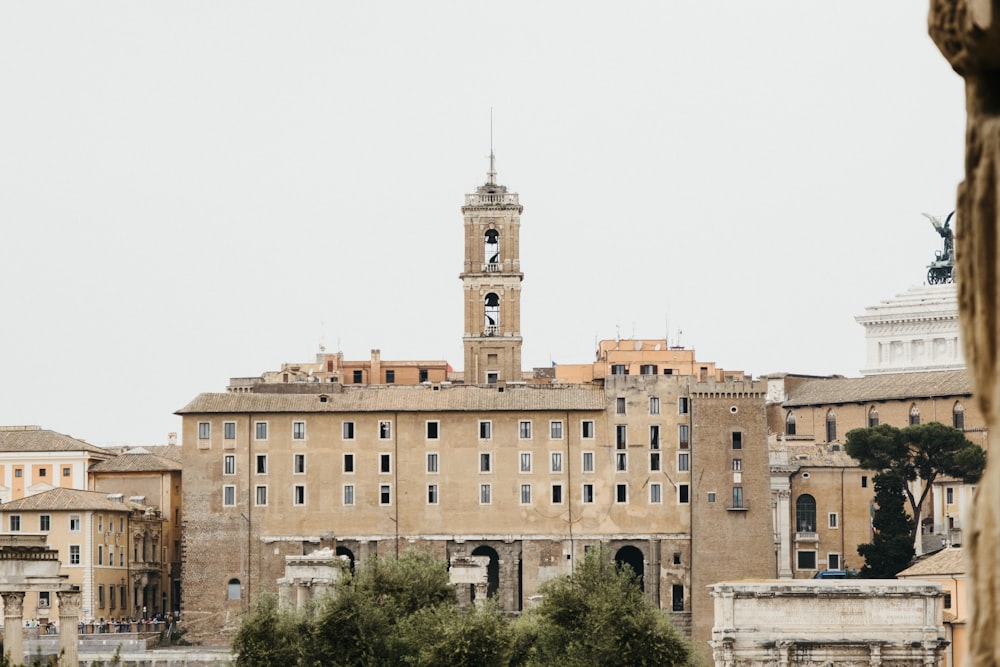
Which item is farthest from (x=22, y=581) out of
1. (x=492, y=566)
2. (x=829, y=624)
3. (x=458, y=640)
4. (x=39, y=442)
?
(x=39, y=442)

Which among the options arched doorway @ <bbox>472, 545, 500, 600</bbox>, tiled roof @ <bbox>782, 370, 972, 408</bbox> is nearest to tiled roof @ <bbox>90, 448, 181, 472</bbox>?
arched doorway @ <bbox>472, 545, 500, 600</bbox>

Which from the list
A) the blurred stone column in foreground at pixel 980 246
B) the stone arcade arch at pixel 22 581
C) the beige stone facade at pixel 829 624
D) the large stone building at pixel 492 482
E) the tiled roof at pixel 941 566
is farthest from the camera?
the large stone building at pixel 492 482

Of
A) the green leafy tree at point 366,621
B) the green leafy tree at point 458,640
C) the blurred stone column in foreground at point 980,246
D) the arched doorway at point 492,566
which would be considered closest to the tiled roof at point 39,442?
the arched doorway at point 492,566

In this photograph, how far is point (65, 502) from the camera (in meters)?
68.8

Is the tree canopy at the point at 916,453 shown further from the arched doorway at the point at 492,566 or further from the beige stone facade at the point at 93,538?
the beige stone facade at the point at 93,538

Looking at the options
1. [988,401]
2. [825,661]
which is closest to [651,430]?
[825,661]

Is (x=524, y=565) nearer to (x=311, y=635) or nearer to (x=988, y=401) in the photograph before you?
(x=311, y=635)

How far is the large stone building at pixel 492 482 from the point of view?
6600 cm

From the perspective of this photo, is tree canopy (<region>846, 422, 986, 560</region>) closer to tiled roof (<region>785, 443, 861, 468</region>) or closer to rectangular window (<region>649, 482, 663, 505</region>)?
tiled roof (<region>785, 443, 861, 468</region>)

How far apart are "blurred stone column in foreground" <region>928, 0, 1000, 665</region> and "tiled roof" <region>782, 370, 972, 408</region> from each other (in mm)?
82579

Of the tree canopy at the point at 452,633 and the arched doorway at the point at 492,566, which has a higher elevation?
the arched doorway at the point at 492,566

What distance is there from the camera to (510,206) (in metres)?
76.5

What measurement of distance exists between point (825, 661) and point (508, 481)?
78.5ft

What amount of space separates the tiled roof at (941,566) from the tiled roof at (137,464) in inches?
1128
